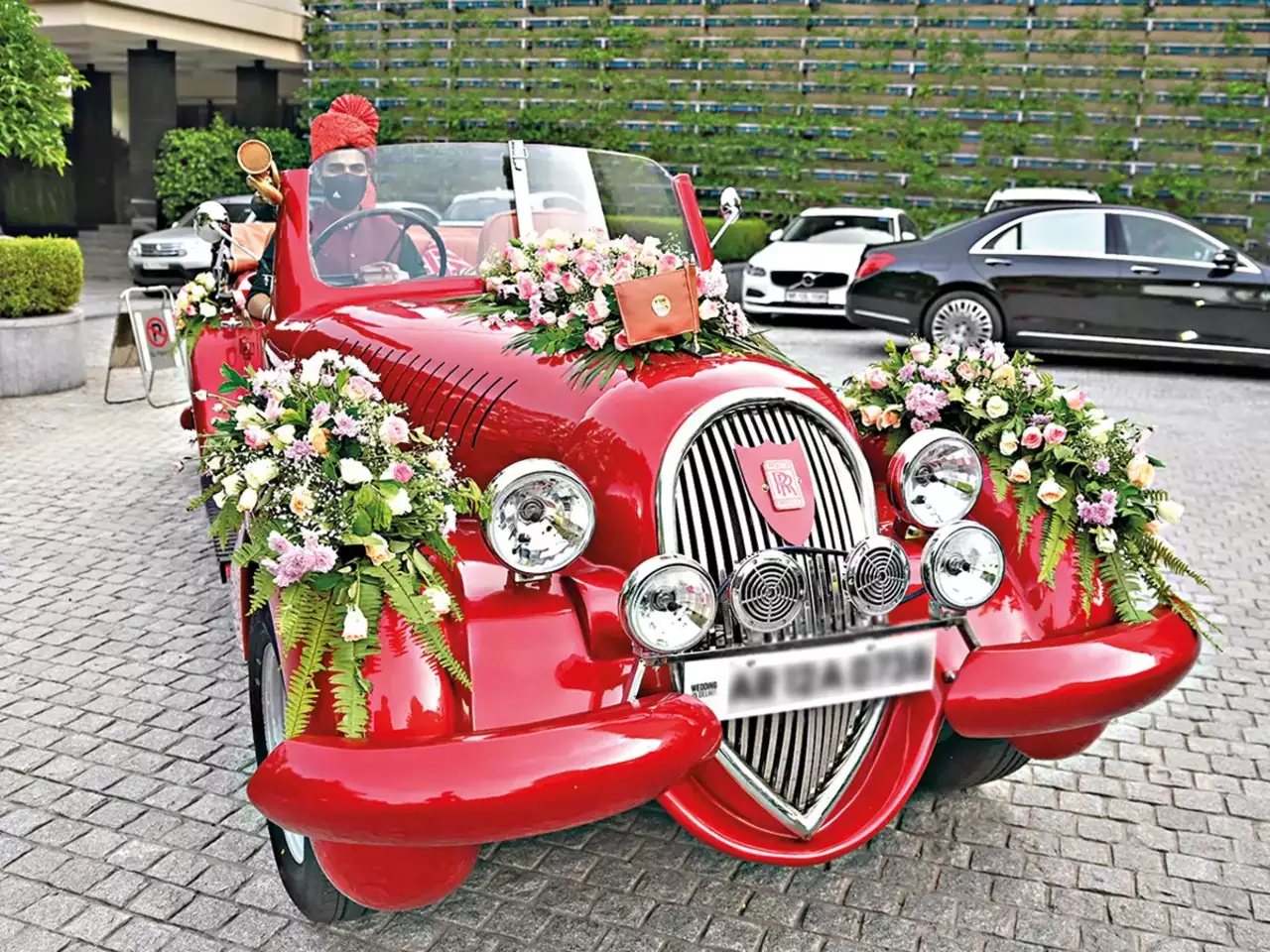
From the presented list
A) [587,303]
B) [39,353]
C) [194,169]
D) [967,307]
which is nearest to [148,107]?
[194,169]

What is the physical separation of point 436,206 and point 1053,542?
8.20 ft

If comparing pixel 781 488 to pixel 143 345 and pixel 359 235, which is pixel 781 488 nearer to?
pixel 359 235

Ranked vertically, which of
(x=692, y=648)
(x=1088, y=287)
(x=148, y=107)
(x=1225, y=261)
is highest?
(x=148, y=107)

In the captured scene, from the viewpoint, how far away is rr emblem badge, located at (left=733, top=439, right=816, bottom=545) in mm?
2846

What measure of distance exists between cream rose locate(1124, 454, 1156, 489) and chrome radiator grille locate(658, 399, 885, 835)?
0.97m

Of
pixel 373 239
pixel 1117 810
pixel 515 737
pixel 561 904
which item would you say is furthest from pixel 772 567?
pixel 373 239

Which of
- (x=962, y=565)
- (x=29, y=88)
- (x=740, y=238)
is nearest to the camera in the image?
(x=962, y=565)

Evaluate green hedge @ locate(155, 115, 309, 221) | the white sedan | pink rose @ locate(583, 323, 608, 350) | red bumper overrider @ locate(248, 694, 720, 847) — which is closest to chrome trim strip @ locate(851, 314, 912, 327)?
the white sedan

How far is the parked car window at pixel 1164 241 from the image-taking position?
37.7ft

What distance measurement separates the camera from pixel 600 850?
344cm

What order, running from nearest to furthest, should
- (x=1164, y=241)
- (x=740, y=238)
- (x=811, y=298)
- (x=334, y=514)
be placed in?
(x=334, y=514)
(x=1164, y=241)
(x=811, y=298)
(x=740, y=238)

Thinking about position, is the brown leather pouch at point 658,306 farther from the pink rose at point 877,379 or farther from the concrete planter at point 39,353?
the concrete planter at point 39,353

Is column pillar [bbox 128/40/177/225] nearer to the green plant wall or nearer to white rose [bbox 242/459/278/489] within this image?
the green plant wall

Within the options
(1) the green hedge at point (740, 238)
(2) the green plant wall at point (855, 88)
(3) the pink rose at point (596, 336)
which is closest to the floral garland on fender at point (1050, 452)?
(3) the pink rose at point (596, 336)
